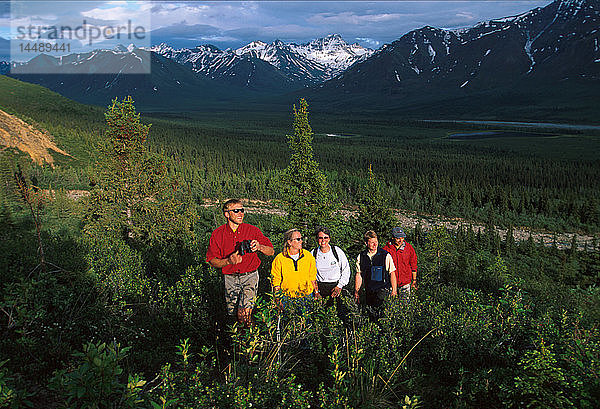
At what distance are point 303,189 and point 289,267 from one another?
12690 millimetres

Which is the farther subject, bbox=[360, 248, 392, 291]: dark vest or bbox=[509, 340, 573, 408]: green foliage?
bbox=[360, 248, 392, 291]: dark vest

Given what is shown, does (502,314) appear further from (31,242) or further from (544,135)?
(544,135)

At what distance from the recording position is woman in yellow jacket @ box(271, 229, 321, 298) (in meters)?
5.82

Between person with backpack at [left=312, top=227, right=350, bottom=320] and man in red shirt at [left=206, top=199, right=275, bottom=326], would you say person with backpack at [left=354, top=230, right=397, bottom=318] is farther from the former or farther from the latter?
man in red shirt at [left=206, top=199, right=275, bottom=326]

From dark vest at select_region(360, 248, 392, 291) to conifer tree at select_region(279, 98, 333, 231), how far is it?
37.4 feet

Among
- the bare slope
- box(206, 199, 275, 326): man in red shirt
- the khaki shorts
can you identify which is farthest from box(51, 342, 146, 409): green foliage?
the bare slope

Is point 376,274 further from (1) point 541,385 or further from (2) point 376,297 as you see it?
(1) point 541,385

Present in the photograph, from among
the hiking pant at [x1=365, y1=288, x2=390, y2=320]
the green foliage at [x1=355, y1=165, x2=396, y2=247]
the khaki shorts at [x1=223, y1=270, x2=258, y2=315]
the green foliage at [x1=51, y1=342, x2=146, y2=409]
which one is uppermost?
the green foliage at [x1=51, y1=342, x2=146, y2=409]

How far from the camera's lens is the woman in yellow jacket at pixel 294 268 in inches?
229

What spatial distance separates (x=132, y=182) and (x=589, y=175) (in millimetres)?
83416

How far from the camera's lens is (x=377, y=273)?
6516 mm

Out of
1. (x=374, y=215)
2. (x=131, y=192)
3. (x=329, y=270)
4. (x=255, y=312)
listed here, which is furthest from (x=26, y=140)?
(x=329, y=270)

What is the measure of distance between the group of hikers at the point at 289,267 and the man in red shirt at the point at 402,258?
0.02 meters

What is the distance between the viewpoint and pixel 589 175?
68.4 metres
